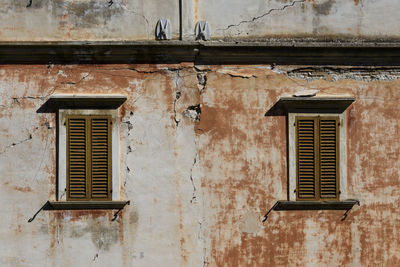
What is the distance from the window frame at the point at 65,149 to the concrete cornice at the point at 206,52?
2.53 feet

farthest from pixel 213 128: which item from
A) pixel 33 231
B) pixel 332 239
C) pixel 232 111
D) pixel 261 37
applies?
pixel 33 231

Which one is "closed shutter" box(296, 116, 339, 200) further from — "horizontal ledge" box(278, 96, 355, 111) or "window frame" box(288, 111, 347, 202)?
"horizontal ledge" box(278, 96, 355, 111)

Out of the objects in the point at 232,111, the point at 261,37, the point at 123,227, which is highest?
the point at 261,37

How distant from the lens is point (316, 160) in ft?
31.0

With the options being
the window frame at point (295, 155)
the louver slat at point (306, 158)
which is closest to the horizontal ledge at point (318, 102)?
the window frame at point (295, 155)

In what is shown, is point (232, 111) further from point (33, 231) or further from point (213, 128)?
point (33, 231)

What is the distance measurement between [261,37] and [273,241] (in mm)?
3137

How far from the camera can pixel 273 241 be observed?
9.39 m

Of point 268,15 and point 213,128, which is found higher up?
point 268,15

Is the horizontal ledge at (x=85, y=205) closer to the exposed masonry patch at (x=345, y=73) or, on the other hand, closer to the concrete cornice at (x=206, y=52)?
the concrete cornice at (x=206, y=52)

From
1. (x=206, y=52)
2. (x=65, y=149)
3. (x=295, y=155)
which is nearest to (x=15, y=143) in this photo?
(x=65, y=149)

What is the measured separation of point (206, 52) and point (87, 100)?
1.94 metres

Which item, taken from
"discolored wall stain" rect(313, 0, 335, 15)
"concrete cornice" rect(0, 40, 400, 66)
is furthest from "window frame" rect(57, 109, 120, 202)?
"discolored wall stain" rect(313, 0, 335, 15)

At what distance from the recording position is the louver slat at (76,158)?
9.29 meters
